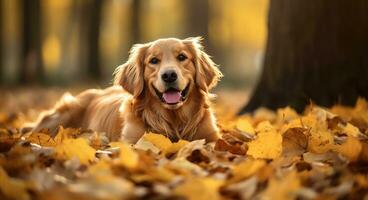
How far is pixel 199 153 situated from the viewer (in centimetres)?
364

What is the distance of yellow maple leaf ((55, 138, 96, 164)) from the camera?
3.37m

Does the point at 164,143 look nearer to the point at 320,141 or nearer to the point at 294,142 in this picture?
the point at 294,142

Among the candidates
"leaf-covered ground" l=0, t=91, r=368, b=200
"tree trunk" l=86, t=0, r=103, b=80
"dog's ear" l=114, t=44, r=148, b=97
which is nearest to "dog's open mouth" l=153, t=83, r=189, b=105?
"dog's ear" l=114, t=44, r=148, b=97

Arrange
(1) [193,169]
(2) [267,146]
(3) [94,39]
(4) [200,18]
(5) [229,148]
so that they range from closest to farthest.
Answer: (1) [193,169], (2) [267,146], (5) [229,148], (3) [94,39], (4) [200,18]

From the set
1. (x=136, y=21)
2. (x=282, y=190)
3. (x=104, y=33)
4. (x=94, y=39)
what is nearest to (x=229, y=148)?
(x=282, y=190)

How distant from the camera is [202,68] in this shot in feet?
17.1

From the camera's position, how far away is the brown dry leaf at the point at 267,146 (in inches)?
139

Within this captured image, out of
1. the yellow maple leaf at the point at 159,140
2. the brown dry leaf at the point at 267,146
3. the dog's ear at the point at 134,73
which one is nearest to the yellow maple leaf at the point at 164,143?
the yellow maple leaf at the point at 159,140

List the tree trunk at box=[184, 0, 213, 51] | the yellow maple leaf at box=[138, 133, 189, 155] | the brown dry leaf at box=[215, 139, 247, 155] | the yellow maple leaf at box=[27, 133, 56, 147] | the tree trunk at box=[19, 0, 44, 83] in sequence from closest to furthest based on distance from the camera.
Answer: the yellow maple leaf at box=[138, 133, 189, 155]
the brown dry leaf at box=[215, 139, 247, 155]
the yellow maple leaf at box=[27, 133, 56, 147]
the tree trunk at box=[19, 0, 44, 83]
the tree trunk at box=[184, 0, 213, 51]

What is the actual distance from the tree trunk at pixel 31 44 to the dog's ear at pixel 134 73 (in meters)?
16.1

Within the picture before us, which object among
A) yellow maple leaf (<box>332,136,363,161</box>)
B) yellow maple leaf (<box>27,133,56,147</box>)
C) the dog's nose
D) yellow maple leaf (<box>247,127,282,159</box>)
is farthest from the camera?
the dog's nose

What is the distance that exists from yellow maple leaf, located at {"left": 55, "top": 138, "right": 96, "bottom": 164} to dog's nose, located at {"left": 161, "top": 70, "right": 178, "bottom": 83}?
1.45m

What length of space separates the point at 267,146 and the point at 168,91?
1490 mm

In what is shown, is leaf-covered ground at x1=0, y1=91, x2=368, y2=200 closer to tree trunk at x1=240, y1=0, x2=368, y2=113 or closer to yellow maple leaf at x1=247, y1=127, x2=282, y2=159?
yellow maple leaf at x1=247, y1=127, x2=282, y2=159
